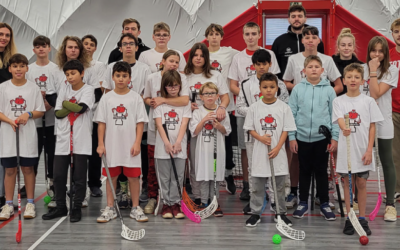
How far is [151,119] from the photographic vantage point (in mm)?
4754

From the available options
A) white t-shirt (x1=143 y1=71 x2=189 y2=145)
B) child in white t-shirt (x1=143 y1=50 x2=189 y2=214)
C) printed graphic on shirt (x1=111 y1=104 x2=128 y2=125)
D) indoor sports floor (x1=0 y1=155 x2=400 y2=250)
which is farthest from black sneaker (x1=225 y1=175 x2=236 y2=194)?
printed graphic on shirt (x1=111 y1=104 x2=128 y2=125)

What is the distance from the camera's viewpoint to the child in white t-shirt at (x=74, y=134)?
445 centimetres

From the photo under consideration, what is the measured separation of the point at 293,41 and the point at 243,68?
709 mm

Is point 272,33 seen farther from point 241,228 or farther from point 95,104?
point 241,228

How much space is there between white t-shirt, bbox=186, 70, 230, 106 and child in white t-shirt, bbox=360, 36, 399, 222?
1.40 m

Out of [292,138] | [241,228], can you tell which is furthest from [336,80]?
[241,228]

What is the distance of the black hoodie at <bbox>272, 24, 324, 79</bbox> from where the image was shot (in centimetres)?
529

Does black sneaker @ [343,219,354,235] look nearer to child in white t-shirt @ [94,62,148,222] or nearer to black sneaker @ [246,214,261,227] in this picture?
black sneaker @ [246,214,261,227]

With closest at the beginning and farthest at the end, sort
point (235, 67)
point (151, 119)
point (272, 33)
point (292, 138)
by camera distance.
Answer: point (292, 138) → point (151, 119) → point (235, 67) → point (272, 33)

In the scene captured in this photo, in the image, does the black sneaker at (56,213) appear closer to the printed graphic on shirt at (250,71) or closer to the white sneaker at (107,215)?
the white sneaker at (107,215)

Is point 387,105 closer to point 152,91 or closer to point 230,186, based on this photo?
point 230,186

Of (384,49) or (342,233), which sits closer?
(342,233)

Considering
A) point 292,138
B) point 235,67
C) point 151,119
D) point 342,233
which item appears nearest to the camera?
point 342,233

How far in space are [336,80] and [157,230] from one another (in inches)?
92.5
